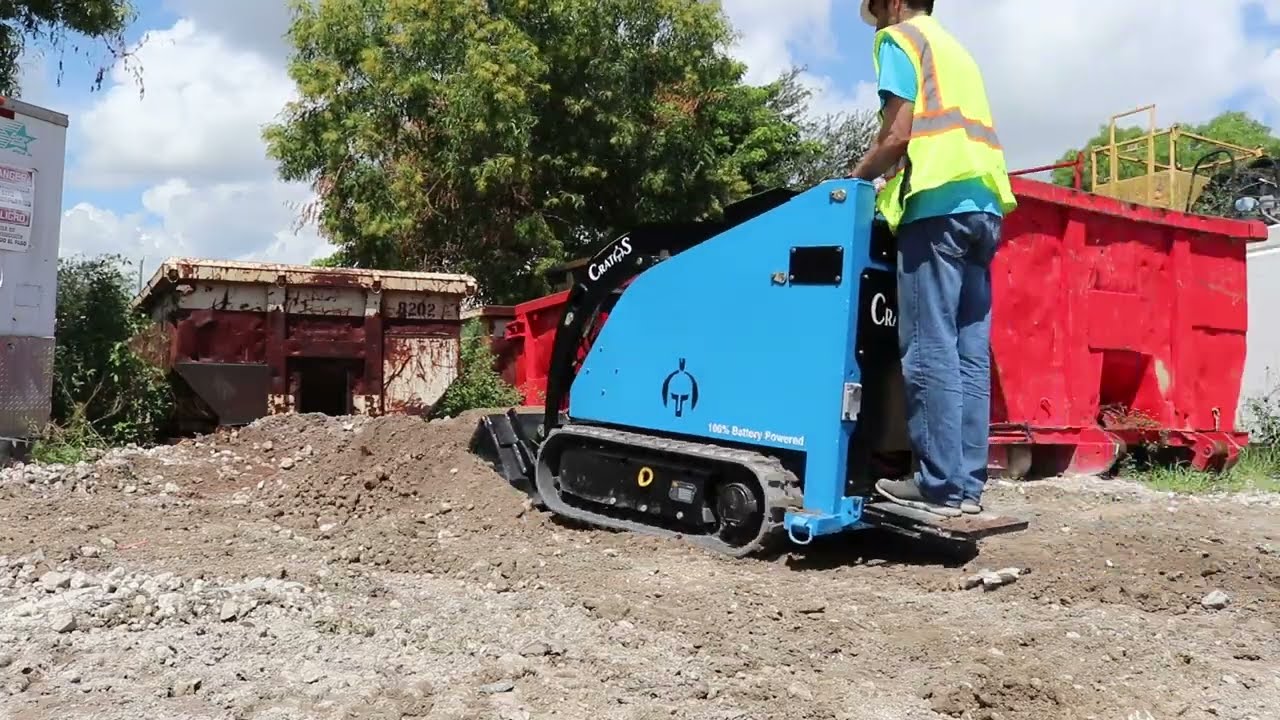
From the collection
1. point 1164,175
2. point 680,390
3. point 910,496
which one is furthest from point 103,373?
point 1164,175

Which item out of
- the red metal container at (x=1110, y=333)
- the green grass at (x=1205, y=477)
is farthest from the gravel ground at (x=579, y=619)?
the green grass at (x=1205, y=477)

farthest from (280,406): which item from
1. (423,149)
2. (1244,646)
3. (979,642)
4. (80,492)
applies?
(423,149)

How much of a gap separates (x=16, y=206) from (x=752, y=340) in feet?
15.0

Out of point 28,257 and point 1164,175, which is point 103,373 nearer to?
point 28,257

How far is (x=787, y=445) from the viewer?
4336 mm

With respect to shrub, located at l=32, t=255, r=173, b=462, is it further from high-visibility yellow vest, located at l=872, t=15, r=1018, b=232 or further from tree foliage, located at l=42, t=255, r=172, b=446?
high-visibility yellow vest, located at l=872, t=15, r=1018, b=232

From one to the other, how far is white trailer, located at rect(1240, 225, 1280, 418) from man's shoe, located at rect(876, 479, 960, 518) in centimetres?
712

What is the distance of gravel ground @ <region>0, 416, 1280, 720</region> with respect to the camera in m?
2.88

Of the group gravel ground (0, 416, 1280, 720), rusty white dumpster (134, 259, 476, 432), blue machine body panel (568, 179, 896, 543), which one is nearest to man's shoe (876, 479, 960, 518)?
blue machine body panel (568, 179, 896, 543)

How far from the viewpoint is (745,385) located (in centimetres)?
449

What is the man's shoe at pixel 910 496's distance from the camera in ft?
13.6

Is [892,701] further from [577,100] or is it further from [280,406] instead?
[577,100]

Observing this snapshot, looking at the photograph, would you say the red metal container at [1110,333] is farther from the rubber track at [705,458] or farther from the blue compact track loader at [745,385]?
the rubber track at [705,458]

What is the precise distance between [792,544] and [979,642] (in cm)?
121
